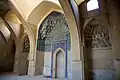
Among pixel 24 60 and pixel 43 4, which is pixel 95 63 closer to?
pixel 43 4

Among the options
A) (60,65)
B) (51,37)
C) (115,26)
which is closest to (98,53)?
(115,26)

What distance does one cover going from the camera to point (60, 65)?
269 inches

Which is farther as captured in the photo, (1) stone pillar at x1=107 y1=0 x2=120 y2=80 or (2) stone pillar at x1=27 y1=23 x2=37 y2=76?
(2) stone pillar at x1=27 y1=23 x2=37 y2=76

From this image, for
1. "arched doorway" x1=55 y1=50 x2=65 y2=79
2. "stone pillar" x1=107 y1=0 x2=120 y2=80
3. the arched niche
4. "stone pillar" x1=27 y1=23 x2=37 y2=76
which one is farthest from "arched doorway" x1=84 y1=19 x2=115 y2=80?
"stone pillar" x1=27 y1=23 x2=37 y2=76

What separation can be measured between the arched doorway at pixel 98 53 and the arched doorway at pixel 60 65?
77.4 inches

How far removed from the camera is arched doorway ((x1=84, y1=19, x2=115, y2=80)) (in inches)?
183

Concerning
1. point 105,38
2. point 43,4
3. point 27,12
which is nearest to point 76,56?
point 105,38

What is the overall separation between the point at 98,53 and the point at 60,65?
2672mm

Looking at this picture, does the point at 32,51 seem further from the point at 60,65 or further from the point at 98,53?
the point at 98,53

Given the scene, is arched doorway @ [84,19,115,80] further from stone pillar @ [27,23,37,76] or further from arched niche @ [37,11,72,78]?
stone pillar @ [27,23,37,76]

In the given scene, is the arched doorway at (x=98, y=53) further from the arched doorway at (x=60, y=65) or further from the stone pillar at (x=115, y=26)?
the arched doorway at (x=60, y=65)

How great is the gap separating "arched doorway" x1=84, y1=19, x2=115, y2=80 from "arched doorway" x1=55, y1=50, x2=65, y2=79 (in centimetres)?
197

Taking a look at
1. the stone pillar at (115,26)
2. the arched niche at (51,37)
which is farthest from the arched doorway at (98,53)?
the arched niche at (51,37)

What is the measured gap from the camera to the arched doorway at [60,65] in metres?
6.63
